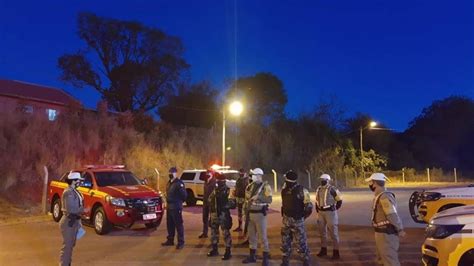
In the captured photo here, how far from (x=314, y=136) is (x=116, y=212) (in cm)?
4315

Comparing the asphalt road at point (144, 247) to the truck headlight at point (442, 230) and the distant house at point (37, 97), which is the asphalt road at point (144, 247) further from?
the distant house at point (37, 97)

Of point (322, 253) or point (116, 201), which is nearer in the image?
point (322, 253)

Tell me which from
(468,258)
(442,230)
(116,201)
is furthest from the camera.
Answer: (116,201)

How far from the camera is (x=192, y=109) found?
167 ft

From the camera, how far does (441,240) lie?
7234 mm

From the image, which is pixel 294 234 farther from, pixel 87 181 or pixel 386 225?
pixel 87 181

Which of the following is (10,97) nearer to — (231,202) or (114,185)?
(114,185)

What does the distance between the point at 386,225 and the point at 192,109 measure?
43789 millimetres

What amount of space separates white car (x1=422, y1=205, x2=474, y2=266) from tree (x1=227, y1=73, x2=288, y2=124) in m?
50.0

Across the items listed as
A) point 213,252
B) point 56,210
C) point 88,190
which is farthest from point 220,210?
point 56,210

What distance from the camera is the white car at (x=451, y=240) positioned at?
274 inches

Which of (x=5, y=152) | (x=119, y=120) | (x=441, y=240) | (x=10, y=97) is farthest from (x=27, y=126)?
(x=441, y=240)

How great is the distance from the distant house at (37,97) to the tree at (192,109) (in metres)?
9.47

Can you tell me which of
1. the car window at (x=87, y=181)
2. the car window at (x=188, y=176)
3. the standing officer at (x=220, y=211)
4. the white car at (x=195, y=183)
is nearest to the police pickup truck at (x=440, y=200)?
the standing officer at (x=220, y=211)
